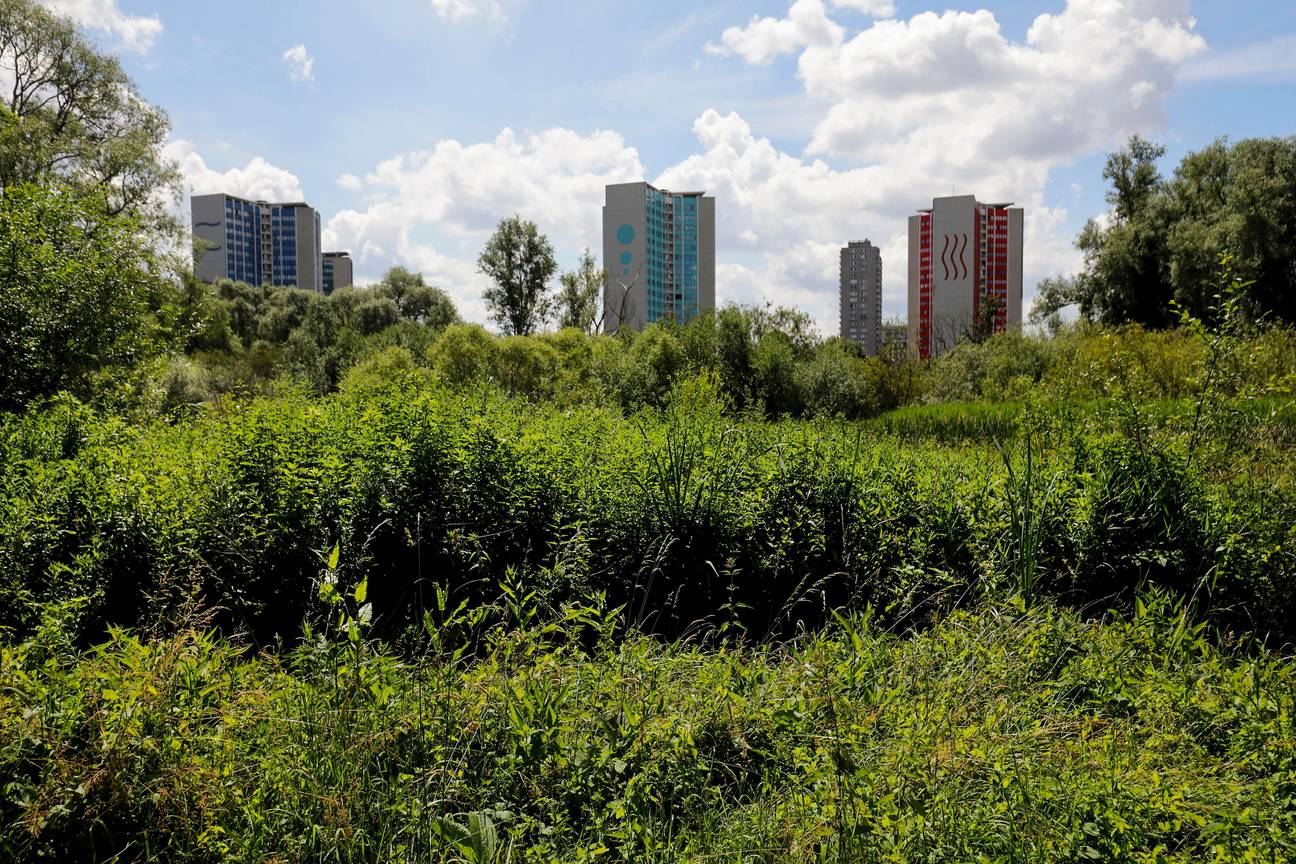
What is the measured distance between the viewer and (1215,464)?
5645 millimetres

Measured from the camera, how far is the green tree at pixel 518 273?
44.7 meters

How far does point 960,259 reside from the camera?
70062 mm

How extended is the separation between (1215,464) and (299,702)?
623cm

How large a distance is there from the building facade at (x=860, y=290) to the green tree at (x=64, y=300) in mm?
100111

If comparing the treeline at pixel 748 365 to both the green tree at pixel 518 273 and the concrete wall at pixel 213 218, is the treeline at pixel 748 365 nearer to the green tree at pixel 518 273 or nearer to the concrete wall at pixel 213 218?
the green tree at pixel 518 273

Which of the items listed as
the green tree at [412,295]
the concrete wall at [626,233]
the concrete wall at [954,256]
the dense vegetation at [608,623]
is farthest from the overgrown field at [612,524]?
the concrete wall at [954,256]

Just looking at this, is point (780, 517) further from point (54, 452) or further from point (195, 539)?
point (54, 452)

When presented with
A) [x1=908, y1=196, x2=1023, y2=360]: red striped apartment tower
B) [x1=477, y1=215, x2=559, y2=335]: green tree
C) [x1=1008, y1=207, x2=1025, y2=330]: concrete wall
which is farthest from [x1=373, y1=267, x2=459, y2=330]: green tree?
[x1=1008, y1=207, x2=1025, y2=330]: concrete wall

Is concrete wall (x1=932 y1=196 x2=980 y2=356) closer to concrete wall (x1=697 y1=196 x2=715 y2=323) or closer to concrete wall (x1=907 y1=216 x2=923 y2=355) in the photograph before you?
concrete wall (x1=907 y1=216 x2=923 y2=355)

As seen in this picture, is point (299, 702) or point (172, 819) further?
point (299, 702)

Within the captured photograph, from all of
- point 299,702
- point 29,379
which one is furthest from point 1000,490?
point 29,379

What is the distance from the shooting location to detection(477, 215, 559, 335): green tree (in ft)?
147

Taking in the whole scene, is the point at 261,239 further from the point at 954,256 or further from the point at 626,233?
the point at 954,256

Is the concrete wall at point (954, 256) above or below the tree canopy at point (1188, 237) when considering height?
above
